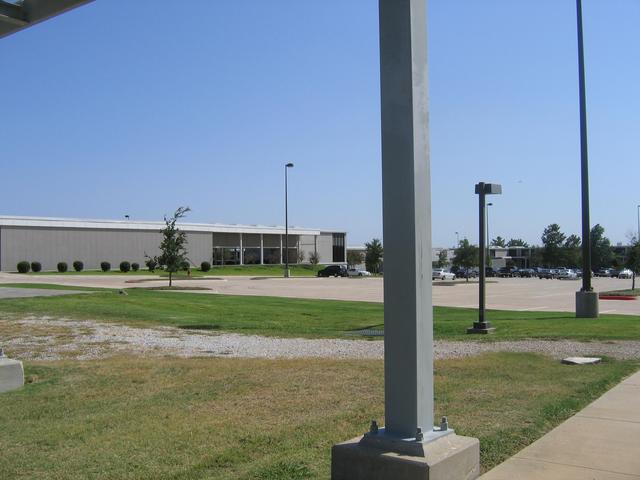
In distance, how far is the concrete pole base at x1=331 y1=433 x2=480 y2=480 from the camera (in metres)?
3.80

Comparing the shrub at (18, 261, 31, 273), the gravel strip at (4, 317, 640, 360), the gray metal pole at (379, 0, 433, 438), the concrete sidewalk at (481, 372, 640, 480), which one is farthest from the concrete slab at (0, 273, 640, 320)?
the gray metal pole at (379, 0, 433, 438)

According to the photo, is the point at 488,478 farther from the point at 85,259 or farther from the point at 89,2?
the point at 85,259

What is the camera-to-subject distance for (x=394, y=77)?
428cm

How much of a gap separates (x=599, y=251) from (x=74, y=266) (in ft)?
269

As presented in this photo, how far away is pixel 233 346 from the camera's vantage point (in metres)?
12.2

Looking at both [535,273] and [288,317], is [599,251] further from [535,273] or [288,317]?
[288,317]

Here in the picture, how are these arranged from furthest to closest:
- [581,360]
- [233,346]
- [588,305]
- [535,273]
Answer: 1. [535,273]
2. [588,305]
3. [233,346]
4. [581,360]

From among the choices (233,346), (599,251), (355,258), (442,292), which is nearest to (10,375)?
(233,346)

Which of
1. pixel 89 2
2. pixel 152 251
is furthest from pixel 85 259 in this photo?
pixel 89 2

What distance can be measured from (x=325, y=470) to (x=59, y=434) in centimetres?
263

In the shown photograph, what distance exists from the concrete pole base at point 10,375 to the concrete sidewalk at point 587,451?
5898mm

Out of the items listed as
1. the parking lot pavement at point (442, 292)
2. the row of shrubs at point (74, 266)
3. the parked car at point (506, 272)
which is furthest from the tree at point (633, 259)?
the row of shrubs at point (74, 266)

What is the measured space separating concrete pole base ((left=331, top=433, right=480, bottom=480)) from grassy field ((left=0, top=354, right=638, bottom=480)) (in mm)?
507

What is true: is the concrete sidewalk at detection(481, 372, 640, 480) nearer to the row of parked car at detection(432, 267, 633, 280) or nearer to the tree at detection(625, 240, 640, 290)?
the tree at detection(625, 240, 640, 290)
